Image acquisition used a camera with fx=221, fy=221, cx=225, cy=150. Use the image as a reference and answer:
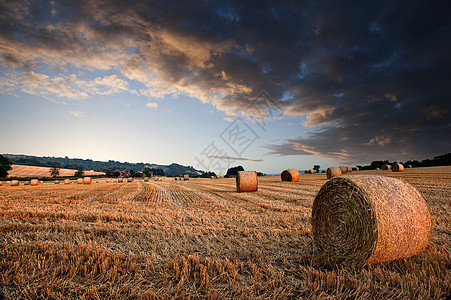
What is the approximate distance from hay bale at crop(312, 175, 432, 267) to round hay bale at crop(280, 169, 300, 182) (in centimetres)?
2148

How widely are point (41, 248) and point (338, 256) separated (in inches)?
224

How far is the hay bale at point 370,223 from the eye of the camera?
3633 mm

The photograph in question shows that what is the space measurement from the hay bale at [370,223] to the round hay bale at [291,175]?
21.5 metres

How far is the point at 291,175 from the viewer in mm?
25484

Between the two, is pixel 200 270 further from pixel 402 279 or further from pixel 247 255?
pixel 402 279

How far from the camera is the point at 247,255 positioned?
402 centimetres

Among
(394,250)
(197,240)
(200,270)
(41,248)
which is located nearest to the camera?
(200,270)

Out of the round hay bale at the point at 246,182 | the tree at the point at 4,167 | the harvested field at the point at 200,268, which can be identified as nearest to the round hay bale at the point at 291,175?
the round hay bale at the point at 246,182

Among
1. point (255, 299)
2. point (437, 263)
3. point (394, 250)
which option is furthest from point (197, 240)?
point (437, 263)

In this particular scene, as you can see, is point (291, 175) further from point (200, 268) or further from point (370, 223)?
→ point (200, 268)

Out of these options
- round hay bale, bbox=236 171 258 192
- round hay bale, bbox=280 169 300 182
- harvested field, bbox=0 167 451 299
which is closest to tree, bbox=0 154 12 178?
round hay bale, bbox=236 171 258 192

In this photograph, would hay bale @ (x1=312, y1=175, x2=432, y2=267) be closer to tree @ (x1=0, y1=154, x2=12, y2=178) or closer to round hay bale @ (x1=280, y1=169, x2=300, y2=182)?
round hay bale @ (x1=280, y1=169, x2=300, y2=182)

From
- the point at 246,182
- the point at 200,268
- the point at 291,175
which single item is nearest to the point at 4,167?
the point at 246,182

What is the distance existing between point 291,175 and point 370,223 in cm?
2247
